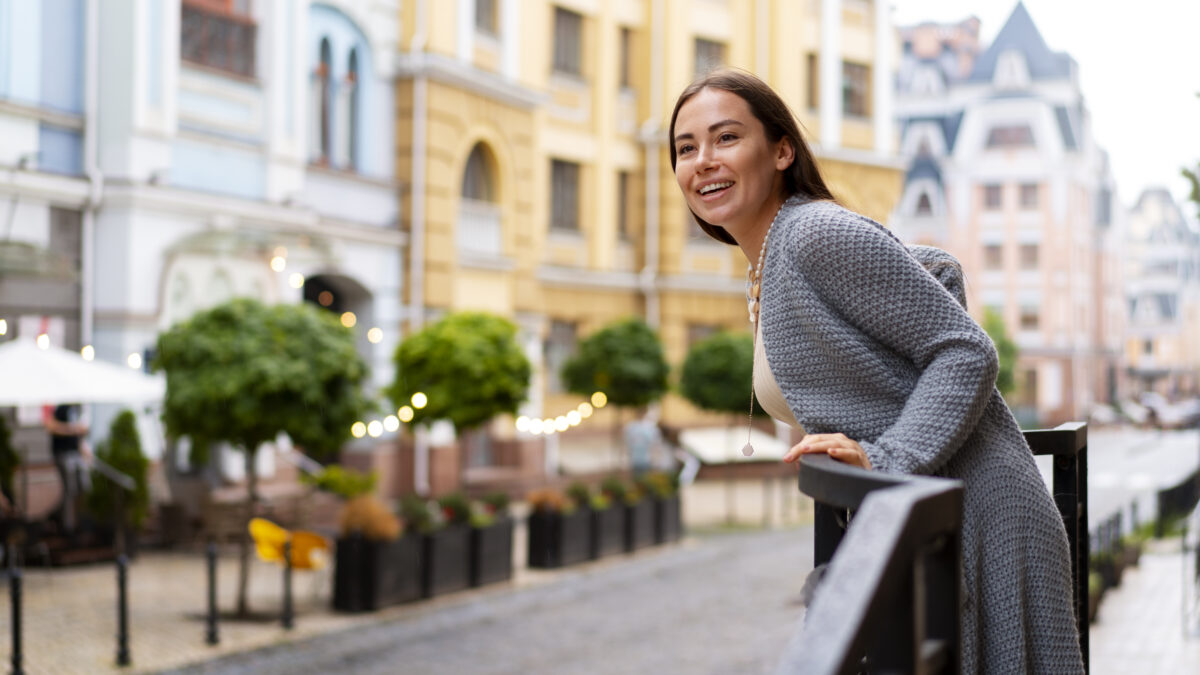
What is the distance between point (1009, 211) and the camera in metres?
59.8

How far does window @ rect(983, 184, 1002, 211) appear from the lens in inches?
2363

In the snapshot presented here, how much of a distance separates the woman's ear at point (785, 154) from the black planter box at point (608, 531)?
47.3ft

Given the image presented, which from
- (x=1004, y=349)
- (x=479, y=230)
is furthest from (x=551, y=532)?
(x=1004, y=349)

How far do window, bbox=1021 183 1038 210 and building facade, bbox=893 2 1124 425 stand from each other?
4 centimetres

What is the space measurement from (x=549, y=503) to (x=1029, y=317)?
4866cm

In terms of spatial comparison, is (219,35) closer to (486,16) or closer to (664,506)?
(486,16)

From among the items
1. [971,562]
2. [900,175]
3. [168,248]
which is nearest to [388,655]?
[168,248]

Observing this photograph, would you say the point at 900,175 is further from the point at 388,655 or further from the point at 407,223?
the point at 388,655

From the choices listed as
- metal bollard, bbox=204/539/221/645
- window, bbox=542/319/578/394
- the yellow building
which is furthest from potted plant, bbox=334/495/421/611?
window, bbox=542/319/578/394

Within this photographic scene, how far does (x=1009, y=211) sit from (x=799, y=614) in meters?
49.5

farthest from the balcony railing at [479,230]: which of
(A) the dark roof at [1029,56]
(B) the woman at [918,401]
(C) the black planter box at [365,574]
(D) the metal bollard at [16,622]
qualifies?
(A) the dark roof at [1029,56]

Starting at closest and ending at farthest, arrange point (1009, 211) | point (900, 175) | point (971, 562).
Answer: point (971, 562) → point (900, 175) → point (1009, 211)

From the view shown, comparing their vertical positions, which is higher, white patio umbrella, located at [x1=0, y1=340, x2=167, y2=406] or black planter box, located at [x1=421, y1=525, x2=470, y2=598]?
white patio umbrella, located at [x1=0, y1=340, x2=167, y2=406]

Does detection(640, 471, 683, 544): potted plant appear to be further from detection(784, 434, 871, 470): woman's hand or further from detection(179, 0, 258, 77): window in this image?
detection(784, 434, 871, 470): woman's hand
